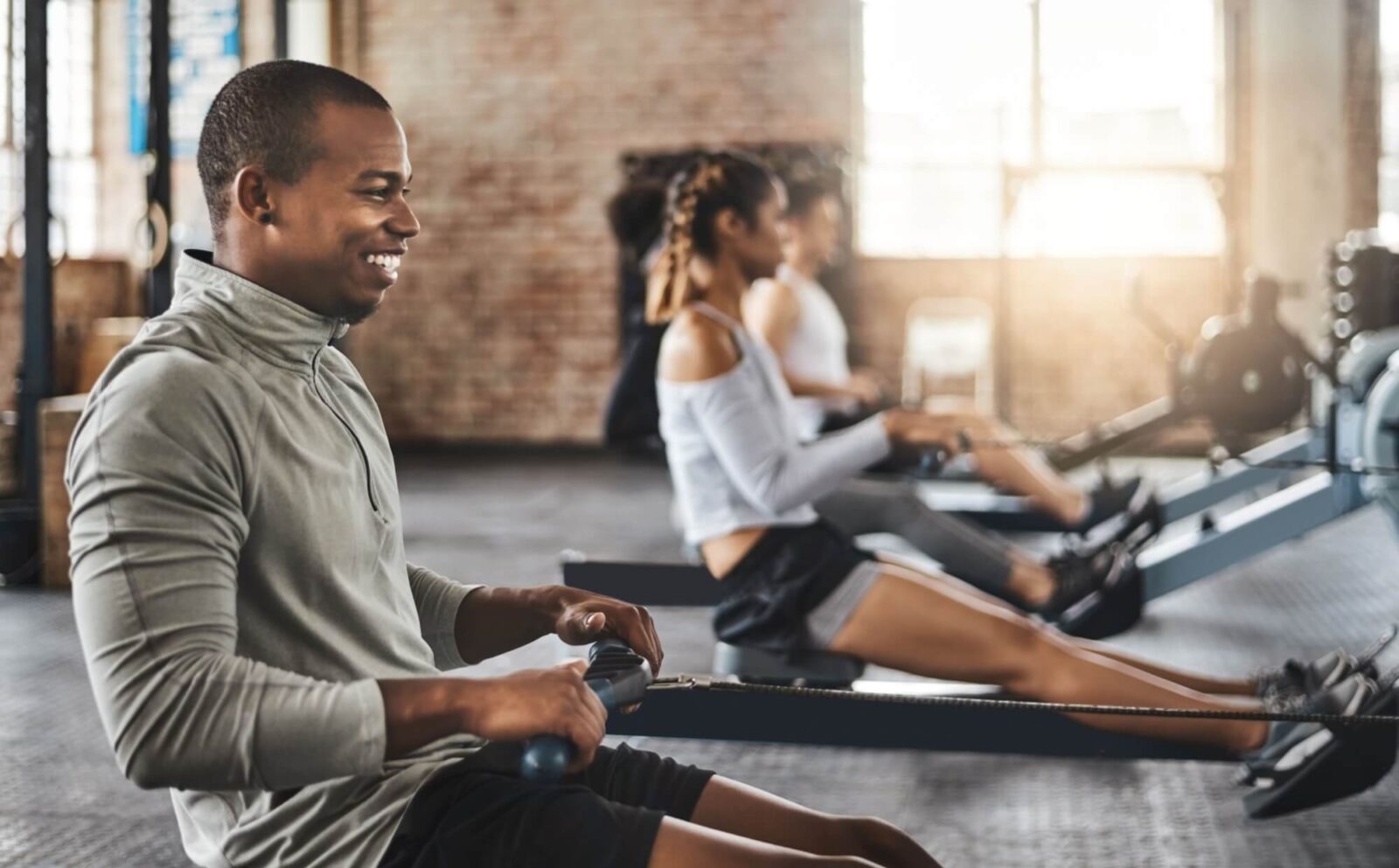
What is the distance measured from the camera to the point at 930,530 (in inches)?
126

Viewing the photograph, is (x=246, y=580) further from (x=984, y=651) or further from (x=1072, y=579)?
(x=1072, y=579)

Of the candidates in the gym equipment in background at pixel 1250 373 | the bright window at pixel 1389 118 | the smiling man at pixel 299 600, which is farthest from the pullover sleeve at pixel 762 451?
the bright window at pixel 1389 118

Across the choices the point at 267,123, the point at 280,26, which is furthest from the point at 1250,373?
the point at 280,26

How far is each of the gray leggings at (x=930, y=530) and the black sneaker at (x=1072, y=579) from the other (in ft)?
0.37

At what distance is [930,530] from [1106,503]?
1.38m

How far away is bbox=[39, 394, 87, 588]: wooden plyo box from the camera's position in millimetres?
4602

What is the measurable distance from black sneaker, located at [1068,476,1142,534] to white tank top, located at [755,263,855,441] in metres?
0.82

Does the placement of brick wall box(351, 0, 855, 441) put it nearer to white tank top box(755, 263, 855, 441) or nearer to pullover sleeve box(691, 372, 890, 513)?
white tank top box(755, 263, 855, 441)

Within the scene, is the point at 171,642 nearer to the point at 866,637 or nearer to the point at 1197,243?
the point at 866,637

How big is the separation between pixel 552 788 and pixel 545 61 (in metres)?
8.20

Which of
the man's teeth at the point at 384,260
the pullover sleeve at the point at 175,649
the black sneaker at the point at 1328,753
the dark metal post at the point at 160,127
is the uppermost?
the dark metal post at the point at 160,127

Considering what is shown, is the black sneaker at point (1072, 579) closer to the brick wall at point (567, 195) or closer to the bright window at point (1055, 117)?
the brick wall at point (567, 195)

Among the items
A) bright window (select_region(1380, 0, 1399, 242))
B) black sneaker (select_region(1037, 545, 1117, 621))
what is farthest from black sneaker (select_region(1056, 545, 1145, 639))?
bright window (select_region(1380, 0, 1399, 242))

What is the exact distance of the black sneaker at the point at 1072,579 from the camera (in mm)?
3219
